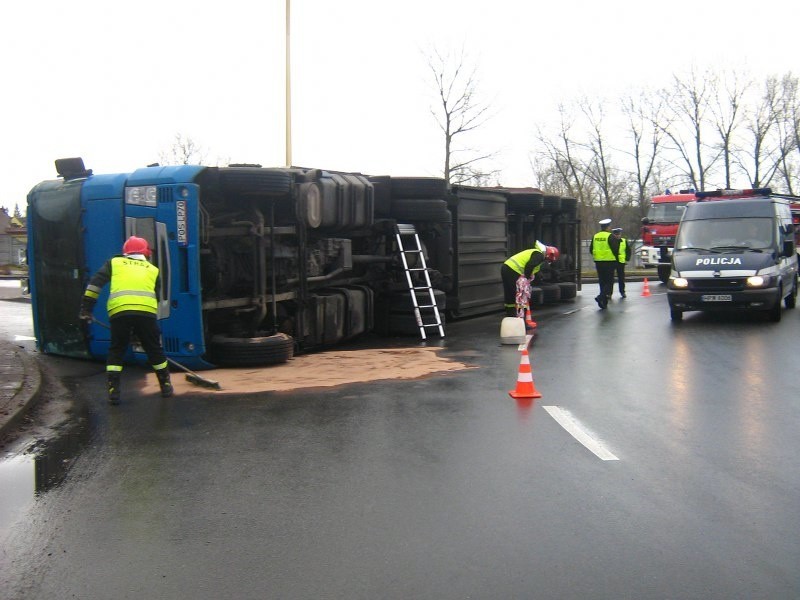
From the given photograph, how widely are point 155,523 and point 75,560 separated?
2.03 feet

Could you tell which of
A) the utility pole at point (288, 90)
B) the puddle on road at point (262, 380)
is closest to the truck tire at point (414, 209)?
the puddle on road at point (262, 380)

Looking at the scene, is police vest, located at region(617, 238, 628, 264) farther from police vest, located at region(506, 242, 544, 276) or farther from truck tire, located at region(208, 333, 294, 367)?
truck tire, located at region(208, 333, 294, 367)

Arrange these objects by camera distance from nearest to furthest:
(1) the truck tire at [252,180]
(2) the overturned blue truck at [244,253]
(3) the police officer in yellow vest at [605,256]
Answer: (2) the overturned blue truck at [244,253]
(1) the truck tire at [252,180]
(3) the police officer in yellow vest at [605,256]

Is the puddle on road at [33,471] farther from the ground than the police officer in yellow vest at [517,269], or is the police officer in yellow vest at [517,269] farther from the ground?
the police officer in yellow vest at [517,269]

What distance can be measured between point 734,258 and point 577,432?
29.9ft

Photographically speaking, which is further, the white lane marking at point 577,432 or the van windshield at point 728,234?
the van windshield at point 728,234

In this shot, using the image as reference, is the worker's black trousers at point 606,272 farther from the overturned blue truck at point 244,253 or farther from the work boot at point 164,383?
the work boot at point 164,383

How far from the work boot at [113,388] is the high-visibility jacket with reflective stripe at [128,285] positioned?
2.05 feet

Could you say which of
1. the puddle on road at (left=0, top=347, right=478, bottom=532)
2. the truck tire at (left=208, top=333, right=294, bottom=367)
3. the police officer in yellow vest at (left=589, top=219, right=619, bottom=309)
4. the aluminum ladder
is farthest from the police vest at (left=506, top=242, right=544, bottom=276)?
the truck tire at (left=208, top=333, right=294, bottom=367)

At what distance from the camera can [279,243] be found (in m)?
11.6

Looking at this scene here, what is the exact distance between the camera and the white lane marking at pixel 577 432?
20.9ft

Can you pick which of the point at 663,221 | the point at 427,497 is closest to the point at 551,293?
the point at 663,221

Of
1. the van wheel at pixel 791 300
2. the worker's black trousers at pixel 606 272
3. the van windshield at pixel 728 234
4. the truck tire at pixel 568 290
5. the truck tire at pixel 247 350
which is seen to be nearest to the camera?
the truck tire at pixel 247 350

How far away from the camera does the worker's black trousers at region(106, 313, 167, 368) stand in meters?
8.63
